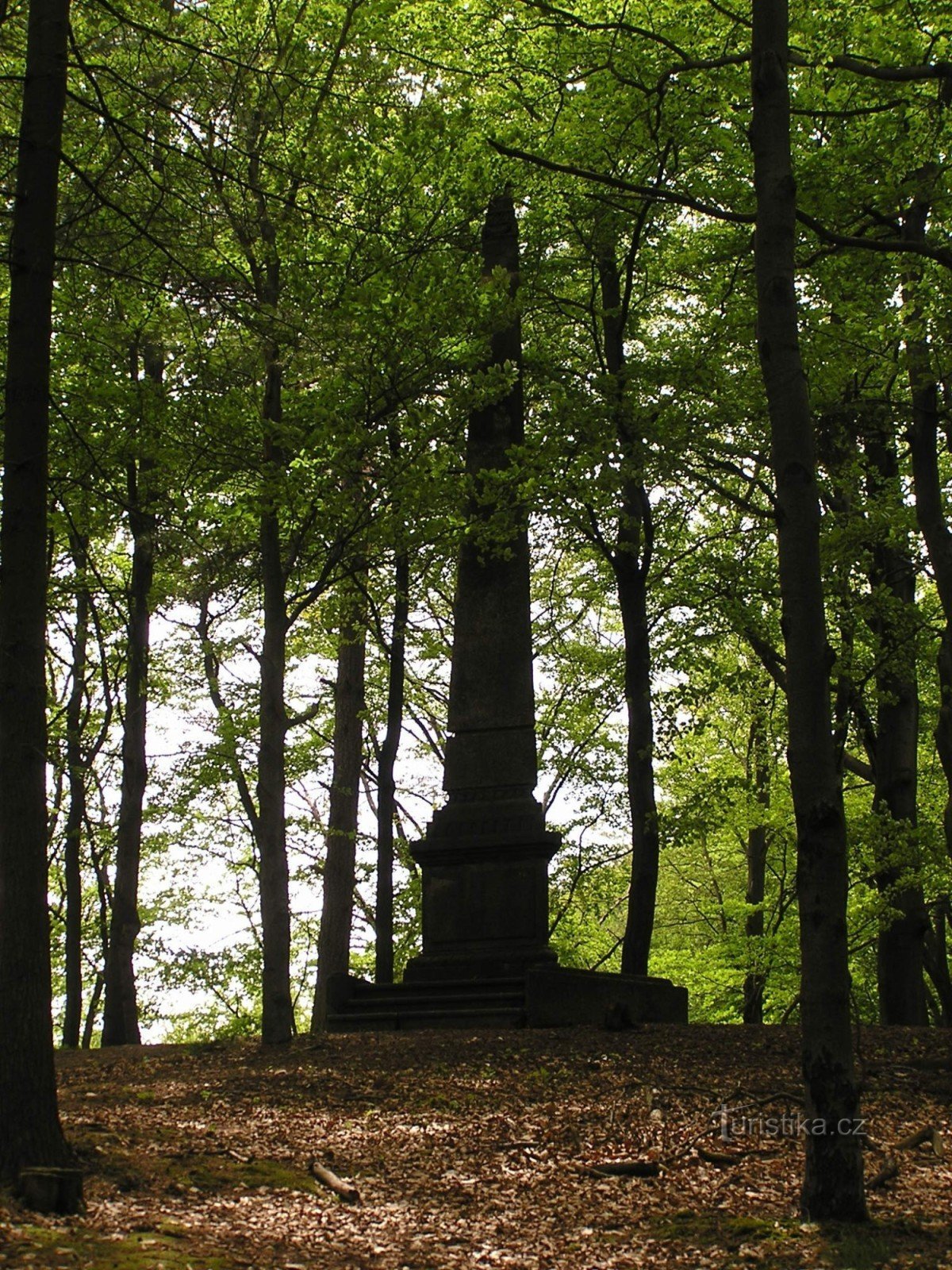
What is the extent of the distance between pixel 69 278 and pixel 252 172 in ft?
7.90

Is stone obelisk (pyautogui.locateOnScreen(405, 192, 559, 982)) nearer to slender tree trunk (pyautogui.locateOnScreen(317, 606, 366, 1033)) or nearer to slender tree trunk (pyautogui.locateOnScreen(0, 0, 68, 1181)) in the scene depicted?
slender tree trunk (pyautogui.locateOnScreen(317, 606, 366, 1033))

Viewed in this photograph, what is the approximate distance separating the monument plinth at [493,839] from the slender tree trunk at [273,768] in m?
1.14

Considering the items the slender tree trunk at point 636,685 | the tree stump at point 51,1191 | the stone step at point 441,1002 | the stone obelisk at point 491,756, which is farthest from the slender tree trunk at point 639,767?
the tree stump at point 51,1191

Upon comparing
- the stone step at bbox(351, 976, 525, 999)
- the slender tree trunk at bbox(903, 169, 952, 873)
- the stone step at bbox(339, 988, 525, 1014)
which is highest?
the slender tree trunk at bbox(903, 169, 952, 873)

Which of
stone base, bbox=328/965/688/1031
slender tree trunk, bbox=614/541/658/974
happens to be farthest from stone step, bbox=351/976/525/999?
slender tree trunk, bbox=614/541/658/974

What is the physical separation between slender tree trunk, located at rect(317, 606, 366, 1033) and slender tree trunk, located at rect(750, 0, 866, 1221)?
416 inches

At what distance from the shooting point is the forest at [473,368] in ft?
21.0

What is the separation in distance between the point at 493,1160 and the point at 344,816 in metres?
11.6

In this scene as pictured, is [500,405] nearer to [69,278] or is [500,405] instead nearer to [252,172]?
[252,172]

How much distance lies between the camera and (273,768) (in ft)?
40.6

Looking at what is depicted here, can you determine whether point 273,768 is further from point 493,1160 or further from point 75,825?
point 75,825

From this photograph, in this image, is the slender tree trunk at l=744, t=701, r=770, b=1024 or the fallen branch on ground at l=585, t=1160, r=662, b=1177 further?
the slender tree trunk at l=744, t=701, r=770, b=1024

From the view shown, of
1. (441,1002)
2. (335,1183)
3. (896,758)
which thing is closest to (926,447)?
(896,758)

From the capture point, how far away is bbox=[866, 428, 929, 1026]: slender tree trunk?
14.2 m
